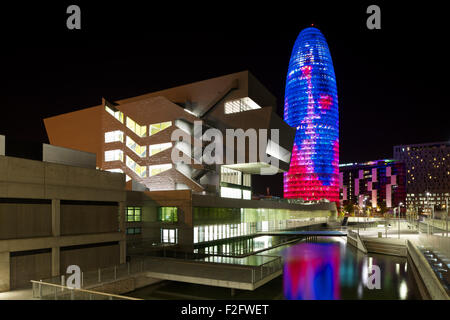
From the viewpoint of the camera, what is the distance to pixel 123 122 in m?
53.4

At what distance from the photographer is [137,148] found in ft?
171

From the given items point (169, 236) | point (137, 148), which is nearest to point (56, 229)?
point (169, 236)

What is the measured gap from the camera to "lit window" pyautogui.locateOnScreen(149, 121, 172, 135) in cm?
4973

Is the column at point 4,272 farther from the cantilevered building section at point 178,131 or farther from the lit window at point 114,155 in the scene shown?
the lit window at point 114,155

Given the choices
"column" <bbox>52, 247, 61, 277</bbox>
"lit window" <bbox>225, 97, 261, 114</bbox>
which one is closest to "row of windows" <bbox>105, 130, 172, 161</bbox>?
"lit window" <bbox>225, 97, 261, 114</bbox>

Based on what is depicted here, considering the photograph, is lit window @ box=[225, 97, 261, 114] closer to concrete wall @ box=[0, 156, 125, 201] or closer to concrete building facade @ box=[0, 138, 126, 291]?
concrete wall @ box=[0, 156, 125, 201]

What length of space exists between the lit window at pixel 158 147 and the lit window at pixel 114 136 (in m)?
6.38

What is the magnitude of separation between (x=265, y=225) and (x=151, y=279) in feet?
138

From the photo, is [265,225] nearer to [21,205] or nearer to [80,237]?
[80,237]

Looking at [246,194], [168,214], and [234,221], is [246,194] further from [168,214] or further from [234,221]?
[168,214]

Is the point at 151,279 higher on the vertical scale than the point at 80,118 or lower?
lower

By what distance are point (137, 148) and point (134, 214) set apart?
15103 mm

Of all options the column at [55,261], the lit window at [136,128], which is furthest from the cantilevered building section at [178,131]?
the column at [55,261]
